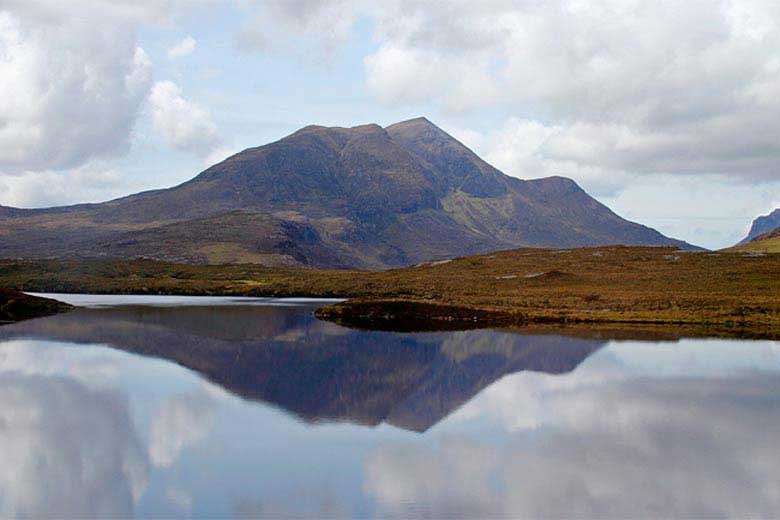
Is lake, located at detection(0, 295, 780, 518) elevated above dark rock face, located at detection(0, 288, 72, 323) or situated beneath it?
situated beneath

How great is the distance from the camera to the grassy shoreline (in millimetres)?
69562

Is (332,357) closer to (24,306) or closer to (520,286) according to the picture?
(24,306)

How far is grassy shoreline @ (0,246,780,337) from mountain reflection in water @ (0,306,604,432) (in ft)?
38.4

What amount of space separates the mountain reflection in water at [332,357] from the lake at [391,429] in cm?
23

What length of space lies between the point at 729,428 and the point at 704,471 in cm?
631

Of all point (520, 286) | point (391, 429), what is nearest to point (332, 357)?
point (391, 429)

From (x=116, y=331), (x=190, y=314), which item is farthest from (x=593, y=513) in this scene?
(x=190, y=314)

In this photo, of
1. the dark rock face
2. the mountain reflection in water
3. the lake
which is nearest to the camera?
the lake

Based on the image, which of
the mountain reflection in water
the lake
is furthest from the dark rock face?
the lake

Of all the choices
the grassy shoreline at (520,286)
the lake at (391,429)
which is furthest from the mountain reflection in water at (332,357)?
the grassy shoreline at (520,286)

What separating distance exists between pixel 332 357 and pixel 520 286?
180ft

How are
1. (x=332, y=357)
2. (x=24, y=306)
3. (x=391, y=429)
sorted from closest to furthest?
(x=391, y=429)
(x=332, y=357)
(x=24, y=306)

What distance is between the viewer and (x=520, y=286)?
316ft

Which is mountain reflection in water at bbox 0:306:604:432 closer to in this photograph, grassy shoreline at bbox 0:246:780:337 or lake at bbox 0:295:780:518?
lake at bbox 0:295:780:518
